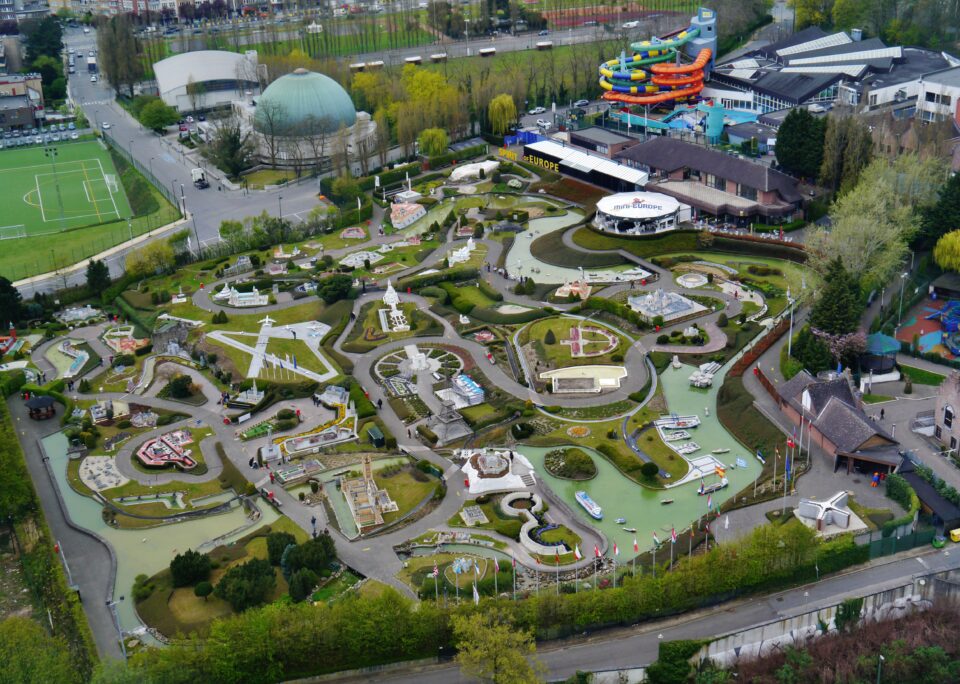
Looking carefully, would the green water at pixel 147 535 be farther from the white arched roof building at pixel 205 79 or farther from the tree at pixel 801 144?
→ the white arched roof building at pixel 205 79

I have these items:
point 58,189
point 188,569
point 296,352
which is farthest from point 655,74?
point 188,569

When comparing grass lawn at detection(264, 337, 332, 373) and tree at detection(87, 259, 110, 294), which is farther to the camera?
tree at detection(87, 259, 110, 294)

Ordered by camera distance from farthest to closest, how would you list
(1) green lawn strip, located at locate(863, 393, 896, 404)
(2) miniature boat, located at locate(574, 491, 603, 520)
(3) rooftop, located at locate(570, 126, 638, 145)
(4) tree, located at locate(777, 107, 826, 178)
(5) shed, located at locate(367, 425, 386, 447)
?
(3) rooftop, located at locate(570, 126, 638, 145) < (4) tree, located at locate(777, 107, 826, 178) < (1) green lawn strip, located at locate(863, 393, 896, 404) < (5) shed, located at locate(367, 425, 386, 447) < (2) miniature boat, located at locate(574, 491, 603, 520)

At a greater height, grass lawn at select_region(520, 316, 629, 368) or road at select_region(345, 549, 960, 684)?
grass lawn at select_region(520, 316, 629, 368)

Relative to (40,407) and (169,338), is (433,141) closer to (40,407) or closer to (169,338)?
(169,338)

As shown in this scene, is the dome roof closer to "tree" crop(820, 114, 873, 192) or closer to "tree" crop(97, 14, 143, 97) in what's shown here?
"tree" crop(97, 14, 143, 97)

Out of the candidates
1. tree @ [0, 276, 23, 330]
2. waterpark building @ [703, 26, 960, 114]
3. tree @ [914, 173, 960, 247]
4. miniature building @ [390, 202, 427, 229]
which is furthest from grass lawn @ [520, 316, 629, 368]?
waterpark building @ [703, 26, 960, 114]

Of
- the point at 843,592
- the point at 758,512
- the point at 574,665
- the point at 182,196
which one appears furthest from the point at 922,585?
the point at 182,196
